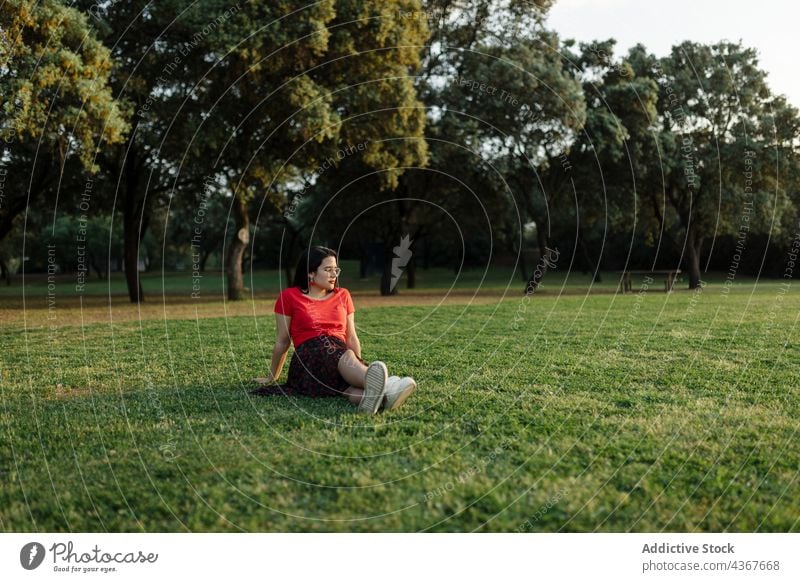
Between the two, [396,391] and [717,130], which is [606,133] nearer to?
[717,130]

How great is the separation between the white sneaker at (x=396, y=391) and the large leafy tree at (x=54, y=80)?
1069 cm

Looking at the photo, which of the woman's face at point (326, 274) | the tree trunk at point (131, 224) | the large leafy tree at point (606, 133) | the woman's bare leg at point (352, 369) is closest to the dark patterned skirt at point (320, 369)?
→ the woman's bare leg at point (352, 369)

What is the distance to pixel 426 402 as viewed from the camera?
25.8ft

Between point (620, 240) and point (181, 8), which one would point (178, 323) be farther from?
point (620, 240)

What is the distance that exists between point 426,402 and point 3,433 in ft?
13.8

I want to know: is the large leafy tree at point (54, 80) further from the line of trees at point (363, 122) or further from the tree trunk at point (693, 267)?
the tree trunk at point (693, 267)

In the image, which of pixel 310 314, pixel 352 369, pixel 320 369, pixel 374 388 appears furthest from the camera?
pixel 310 314

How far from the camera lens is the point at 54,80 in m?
18.0

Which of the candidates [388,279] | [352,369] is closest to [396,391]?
[352,369]

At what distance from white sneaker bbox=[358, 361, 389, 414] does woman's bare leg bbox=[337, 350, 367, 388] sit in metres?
0.36

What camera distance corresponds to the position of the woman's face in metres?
8.24

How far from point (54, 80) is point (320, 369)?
14176 mm

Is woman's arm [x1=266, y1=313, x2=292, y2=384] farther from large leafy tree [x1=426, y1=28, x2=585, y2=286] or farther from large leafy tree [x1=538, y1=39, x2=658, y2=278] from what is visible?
large leafy tree [x1=538, y1=39, x2=658, y2=278]
